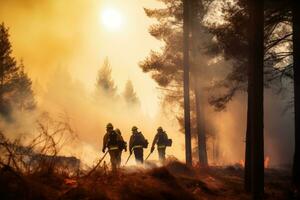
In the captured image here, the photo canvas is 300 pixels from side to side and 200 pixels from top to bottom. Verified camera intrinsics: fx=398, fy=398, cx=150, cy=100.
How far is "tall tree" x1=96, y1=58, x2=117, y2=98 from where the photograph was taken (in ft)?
182

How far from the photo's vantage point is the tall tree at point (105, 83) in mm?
55406

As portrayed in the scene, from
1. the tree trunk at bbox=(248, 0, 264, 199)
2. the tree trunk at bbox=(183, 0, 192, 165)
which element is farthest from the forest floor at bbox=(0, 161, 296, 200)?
the tree trunk at bbox=(183, 0, 192, 165)

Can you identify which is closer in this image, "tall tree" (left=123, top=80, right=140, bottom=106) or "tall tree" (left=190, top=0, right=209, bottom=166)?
"tall tree" (left=190, top=0, right=209, bottom=166)

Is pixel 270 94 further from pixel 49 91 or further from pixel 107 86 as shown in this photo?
pixel 49 91

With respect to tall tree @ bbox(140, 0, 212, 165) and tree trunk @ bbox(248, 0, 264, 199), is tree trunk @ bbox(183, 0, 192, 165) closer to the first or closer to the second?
tall tree @ bbox(140, 0, 212, 165)

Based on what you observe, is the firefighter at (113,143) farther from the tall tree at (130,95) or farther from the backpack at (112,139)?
the tall tree at (130,95)

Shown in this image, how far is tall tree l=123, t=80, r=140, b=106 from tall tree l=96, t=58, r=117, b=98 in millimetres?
8714

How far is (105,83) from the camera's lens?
184ft

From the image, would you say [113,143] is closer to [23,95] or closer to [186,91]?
[186,91]

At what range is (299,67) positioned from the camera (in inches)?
473

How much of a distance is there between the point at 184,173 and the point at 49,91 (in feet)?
160

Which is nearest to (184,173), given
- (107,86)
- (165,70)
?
(165,70)

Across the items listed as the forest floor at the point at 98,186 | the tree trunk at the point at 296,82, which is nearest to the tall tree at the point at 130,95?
the tree trunk at the point at 296,82

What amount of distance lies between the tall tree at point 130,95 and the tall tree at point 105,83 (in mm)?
8714
